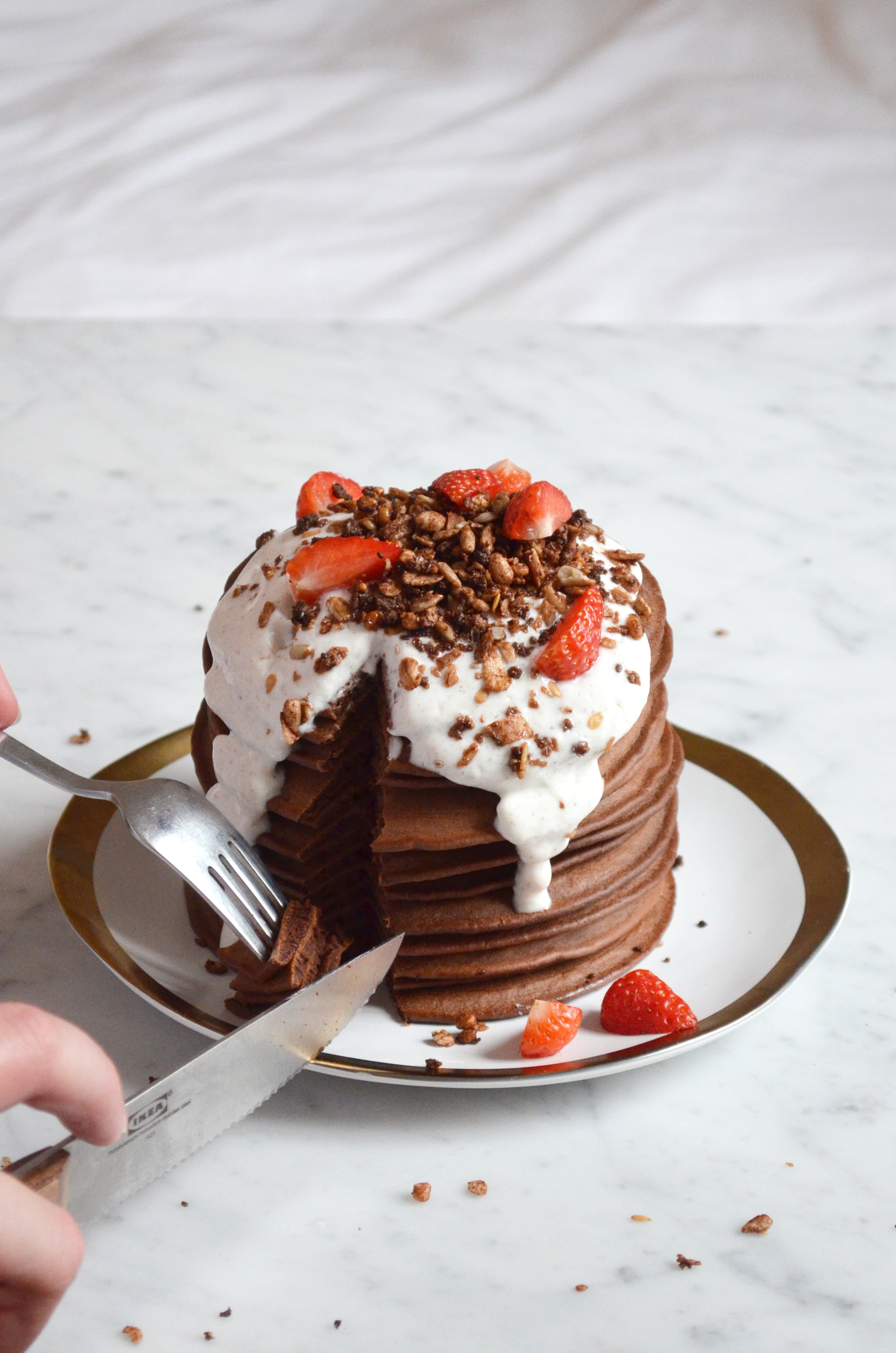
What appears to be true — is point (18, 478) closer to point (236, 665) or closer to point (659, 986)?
point (236, 665)

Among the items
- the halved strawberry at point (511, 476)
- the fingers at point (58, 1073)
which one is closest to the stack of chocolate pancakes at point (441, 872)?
the halved strawberry at point (511, 476)

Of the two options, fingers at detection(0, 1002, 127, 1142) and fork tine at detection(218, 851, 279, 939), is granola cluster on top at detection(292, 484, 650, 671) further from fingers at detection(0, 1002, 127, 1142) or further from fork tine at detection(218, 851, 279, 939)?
fingers at detection(0, 1002, 127, 1142)

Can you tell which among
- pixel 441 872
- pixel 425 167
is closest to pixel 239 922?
pixel 441 872

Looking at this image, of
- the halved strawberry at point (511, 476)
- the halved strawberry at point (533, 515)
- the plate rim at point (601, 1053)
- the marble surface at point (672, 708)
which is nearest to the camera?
the marble surface at point (672, 708)

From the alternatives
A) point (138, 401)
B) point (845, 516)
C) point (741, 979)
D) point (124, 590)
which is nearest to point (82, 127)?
point (138, 401)

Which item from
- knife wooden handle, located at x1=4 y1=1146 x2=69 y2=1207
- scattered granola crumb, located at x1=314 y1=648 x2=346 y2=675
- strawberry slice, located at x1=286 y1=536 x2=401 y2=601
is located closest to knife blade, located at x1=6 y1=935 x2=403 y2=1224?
knife wooden handle, located at x1=4 y1=1146 x2=69 y2=1207

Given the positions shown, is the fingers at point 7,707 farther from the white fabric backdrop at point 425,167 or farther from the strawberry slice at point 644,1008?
the white fabric backdrop at point 425,167

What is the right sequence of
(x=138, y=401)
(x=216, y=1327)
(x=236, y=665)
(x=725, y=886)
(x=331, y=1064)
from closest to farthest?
1. (x=216, y=1327)
2. (x=331, y=1064)
3. (x=236, y=665)
4. (x=725, y=886)
5. (x=138, y=401)

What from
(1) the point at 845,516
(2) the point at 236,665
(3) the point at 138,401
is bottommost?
(1) the point at 845,516
